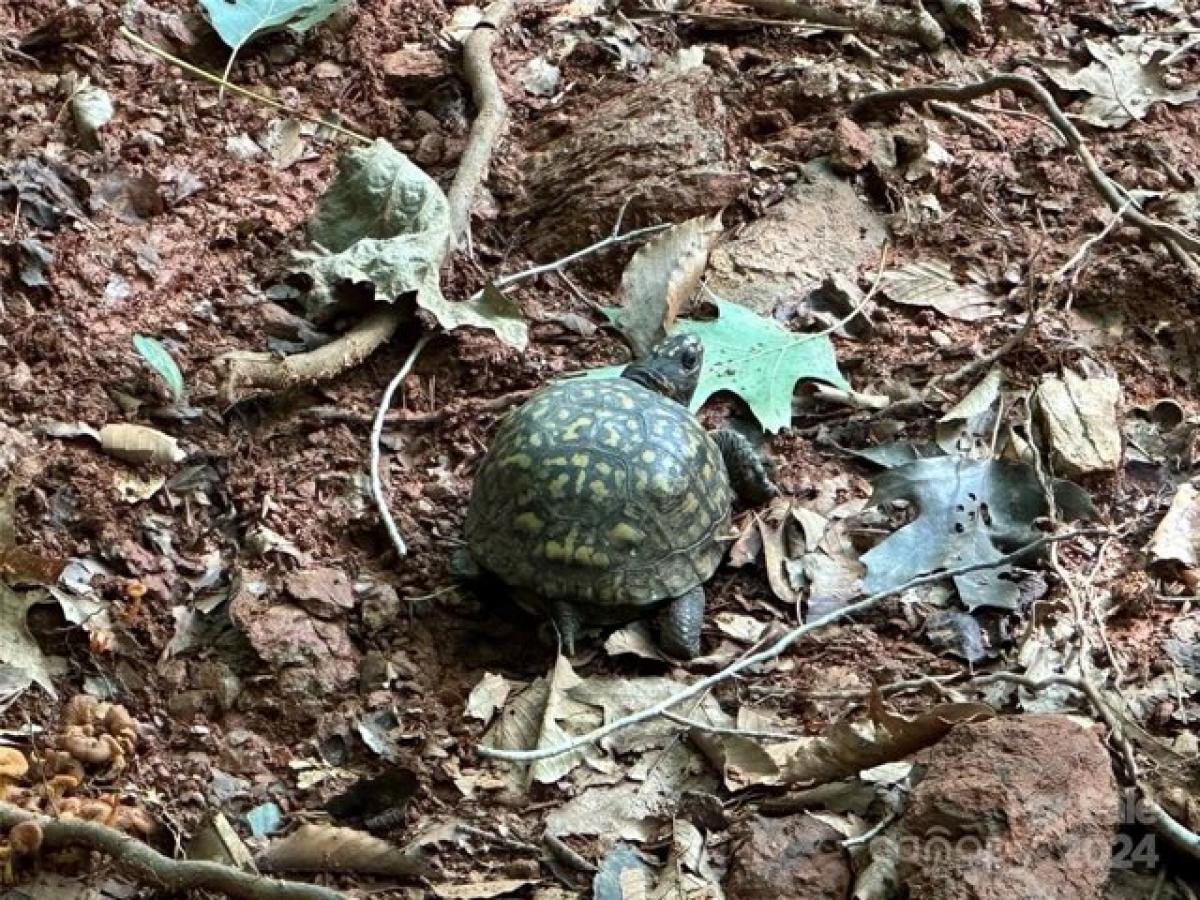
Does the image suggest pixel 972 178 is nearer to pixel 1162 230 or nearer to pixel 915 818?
pixel 1162 230

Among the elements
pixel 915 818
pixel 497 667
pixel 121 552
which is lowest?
pixel 497 667

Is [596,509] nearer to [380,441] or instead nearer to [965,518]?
[380,441]

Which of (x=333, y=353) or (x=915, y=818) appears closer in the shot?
(x=915, y=818)

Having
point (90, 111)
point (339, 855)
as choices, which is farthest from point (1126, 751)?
point (90, 111)

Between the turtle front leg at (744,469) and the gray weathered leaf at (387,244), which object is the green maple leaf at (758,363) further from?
the gray weathered leaf at (387,244)

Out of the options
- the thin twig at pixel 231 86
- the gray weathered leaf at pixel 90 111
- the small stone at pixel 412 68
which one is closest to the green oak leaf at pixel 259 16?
the thin twig at pixel 231 86

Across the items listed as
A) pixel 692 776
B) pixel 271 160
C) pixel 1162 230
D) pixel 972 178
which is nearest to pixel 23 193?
pixel 271 160

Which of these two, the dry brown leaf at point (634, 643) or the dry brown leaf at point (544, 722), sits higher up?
the dry brown leaf at point (544, 722)
